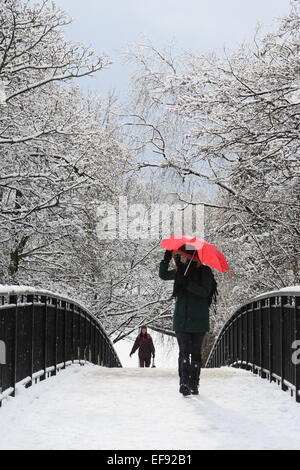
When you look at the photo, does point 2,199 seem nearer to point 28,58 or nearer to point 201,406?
point 28,58

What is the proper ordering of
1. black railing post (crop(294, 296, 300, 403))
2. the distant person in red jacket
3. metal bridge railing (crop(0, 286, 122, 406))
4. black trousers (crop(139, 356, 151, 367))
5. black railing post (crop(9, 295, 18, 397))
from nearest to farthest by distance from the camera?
metal bridge railing (crop(0, 286, 122, 406)), black railing post (crop(9, 295, 18, 397)), black railing post (crop(294, 296, 300, 403)), the distant person in red jacket, black trousers (crop(139, 356, 151, 367))

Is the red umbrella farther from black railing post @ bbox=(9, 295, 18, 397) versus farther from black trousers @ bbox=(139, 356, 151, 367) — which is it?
A: black trousers @ bbox=(139, 356, 151, 367)

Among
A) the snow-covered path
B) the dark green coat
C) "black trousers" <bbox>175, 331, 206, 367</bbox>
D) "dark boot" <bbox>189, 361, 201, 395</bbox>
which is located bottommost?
the snow-covered path

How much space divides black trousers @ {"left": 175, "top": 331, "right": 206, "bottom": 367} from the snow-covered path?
0.47 meters

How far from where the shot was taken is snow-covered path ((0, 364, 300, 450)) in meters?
5.85

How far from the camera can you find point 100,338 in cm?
1909

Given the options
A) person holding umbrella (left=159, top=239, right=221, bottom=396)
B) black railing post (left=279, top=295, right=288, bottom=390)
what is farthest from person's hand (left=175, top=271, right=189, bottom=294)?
black railing post (left=279, top=295, right=288, bottom=390)

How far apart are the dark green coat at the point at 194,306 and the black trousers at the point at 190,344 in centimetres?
10

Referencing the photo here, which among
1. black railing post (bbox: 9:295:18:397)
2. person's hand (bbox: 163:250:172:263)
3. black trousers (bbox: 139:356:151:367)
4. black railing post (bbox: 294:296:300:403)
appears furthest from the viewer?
black trousers (bbox: 139:356:151:367)

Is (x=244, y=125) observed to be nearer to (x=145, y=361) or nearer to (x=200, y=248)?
(x=200, y=248)

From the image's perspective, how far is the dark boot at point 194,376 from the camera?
861 cm

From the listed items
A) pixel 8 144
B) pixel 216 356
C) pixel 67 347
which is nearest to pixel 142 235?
pixel 216 356

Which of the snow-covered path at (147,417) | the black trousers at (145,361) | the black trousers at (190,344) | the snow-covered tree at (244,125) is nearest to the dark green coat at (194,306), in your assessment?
the black trousers at (190,344)

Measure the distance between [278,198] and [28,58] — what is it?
664 cm
